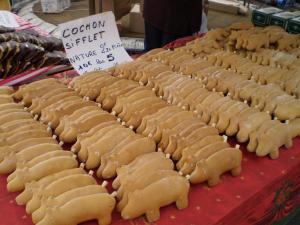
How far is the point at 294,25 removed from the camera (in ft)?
8.54

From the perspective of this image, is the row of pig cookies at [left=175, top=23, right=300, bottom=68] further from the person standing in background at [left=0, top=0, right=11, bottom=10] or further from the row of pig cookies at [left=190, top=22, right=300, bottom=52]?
the person standing in background at [left=0, top=0, right=11, bottom=10]

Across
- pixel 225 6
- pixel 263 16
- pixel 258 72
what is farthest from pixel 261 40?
pixel 225 6

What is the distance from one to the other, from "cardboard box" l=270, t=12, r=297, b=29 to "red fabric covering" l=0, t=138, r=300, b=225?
1.55 m

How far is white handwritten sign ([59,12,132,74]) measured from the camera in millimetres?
1698

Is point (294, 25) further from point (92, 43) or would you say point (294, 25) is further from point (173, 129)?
point (173, 129)

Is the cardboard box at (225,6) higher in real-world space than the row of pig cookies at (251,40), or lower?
lower

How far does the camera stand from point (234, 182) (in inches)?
45.2

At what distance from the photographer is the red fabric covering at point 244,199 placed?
0.99 metres

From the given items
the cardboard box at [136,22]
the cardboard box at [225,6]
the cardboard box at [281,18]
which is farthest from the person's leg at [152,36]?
the cardboard box at [225,6]

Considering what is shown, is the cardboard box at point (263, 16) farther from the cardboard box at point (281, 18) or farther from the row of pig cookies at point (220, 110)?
the row of pig cookies at point (220, 110)

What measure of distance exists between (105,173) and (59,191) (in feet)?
0.53

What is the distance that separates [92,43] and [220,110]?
0.77 meters

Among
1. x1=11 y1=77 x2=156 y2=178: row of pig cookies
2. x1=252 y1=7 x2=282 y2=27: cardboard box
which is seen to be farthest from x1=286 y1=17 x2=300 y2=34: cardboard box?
x1=11 y1=77 x2=156 y2=178: row of pig cookies

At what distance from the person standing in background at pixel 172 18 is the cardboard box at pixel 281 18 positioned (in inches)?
28.7
